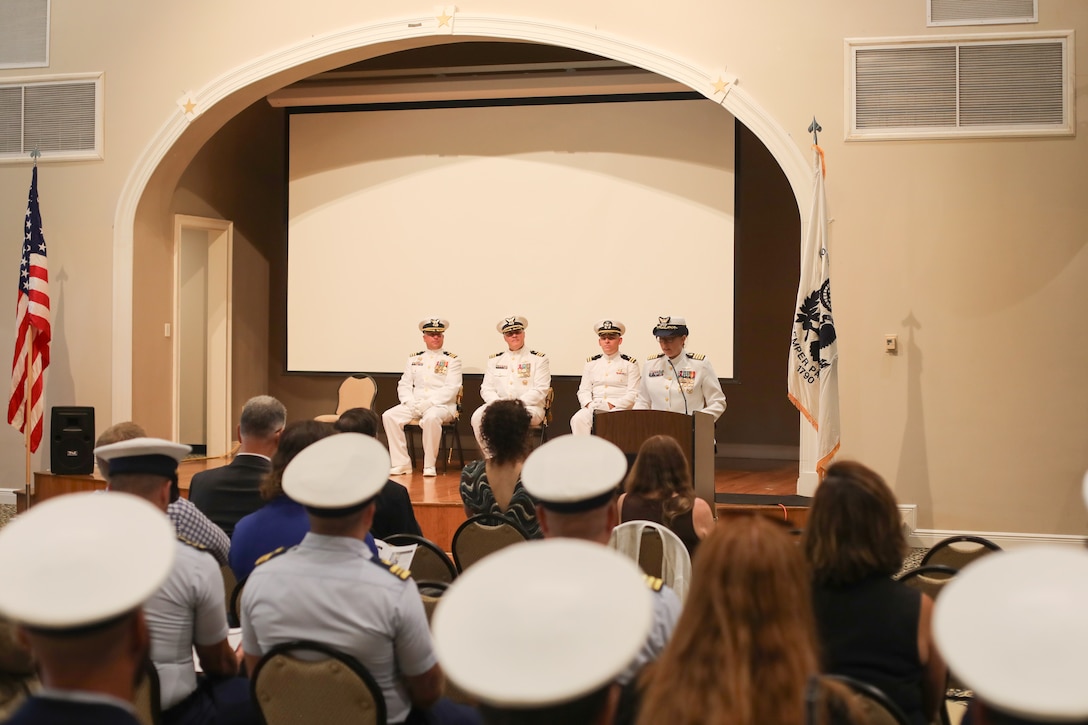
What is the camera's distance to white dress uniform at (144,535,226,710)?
2.18 m

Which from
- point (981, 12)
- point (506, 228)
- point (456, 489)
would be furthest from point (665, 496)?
point (506, 228)

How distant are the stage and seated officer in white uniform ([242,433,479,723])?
111 inches

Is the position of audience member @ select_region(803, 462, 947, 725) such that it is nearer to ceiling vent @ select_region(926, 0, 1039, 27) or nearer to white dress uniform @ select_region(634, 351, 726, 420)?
white dress uniform @ select_region(634, 351, 726, 420)

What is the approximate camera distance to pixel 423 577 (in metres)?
3.12

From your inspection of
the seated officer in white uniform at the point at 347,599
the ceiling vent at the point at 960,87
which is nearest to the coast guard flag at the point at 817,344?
the ceiling vent at the point at 960,87

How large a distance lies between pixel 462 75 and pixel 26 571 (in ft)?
24.7

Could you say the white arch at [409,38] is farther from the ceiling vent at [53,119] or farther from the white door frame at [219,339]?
the white door frame at [219,339]

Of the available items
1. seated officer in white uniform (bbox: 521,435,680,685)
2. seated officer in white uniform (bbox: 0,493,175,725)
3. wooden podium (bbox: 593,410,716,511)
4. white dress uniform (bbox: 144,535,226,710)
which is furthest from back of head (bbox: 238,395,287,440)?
seated officer in white uniform (bbox: 0,493,175,725)

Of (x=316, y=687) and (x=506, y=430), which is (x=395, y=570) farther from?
(x=506, y=430)

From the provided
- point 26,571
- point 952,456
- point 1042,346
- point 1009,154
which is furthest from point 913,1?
point 26,571

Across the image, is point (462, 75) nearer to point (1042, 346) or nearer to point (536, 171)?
point (536, 171)

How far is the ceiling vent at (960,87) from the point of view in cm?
607

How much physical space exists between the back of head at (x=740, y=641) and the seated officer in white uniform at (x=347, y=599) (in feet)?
2.36

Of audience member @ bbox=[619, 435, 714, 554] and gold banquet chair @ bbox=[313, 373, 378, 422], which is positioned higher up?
gold banquet chair @ bbox=[313, 373, 378, 422]
